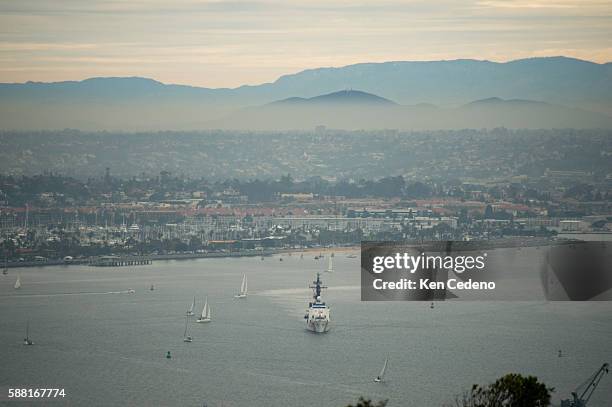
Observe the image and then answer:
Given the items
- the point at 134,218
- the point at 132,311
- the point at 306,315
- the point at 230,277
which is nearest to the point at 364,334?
the point at 306,315

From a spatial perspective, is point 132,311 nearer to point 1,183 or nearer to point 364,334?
point 364,334

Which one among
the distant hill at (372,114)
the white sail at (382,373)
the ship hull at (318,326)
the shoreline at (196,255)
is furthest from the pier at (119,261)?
the distant hill at (372,114)

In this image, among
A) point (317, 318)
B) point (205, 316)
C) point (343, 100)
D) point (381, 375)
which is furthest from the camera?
point (343, 100)

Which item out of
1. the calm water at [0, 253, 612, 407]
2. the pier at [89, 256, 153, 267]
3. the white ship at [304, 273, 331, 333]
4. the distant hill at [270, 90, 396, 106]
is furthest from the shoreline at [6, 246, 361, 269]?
the distant hill at [270, 90, 396, 106]

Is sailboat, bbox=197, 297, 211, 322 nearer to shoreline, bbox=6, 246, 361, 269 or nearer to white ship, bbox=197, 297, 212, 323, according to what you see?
white ship, bbox=197, 297, 212, 323

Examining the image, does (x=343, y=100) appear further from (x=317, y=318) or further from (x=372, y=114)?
(x=317, y=318)

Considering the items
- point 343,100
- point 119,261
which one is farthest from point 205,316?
point 343,100

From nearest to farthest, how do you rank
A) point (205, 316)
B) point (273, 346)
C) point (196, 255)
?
point (273, 346) < point (205, 316) < point (196, 255)

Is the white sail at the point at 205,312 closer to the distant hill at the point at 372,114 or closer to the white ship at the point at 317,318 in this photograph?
the white ship at the point at 317,318

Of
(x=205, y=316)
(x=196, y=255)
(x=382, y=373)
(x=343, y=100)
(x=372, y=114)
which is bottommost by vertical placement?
(x=196, y=255)
